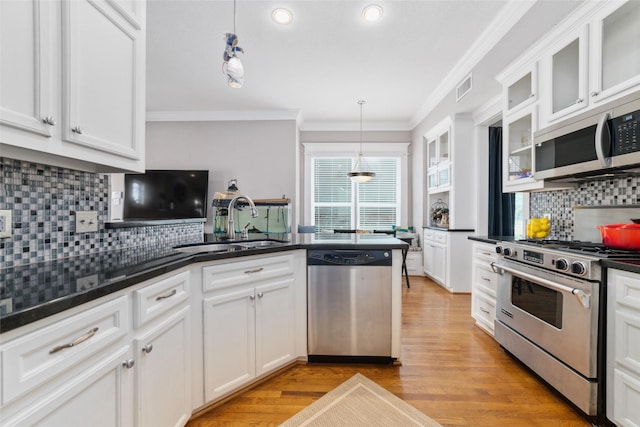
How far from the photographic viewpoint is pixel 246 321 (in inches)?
66.1

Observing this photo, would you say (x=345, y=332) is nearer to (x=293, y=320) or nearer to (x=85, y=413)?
(x=293, y=320)

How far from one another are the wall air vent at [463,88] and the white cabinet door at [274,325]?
305 cm

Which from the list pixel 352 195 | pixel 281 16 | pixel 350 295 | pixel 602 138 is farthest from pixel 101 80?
pixel 352 195

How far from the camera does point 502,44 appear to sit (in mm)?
2668

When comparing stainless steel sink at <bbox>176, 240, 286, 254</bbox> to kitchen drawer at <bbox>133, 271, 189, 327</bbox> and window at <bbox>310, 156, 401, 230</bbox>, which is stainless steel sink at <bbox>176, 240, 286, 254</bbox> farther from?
window at <bbox>310, 156, 401, 230</bbox>

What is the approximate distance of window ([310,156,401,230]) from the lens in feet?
18.9

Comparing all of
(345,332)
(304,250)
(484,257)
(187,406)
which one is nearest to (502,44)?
(484,257)

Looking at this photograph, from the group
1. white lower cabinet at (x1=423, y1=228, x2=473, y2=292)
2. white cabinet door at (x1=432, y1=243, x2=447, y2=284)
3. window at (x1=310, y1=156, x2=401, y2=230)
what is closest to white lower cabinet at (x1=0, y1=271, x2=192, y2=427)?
white lower cabinet at (x1=423, y1=228, x2=473, y2=292)

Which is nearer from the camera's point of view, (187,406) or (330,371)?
(187,406)

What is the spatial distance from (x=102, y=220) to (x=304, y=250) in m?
1.18

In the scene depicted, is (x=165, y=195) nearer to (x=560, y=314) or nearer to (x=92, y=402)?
(x=92, y=402)

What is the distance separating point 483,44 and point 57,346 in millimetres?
3783

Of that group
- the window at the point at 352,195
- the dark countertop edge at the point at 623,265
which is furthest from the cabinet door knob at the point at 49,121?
the window at the point at 352,195

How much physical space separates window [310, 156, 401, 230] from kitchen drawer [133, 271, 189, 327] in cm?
445
